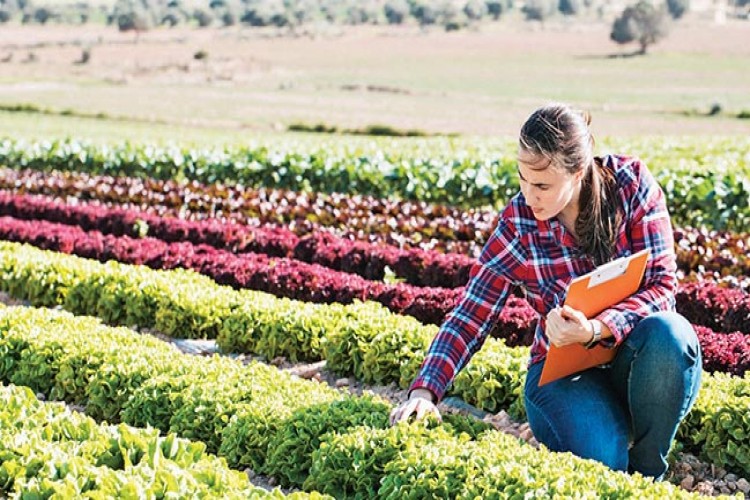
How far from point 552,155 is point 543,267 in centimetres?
62

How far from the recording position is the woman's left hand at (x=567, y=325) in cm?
419

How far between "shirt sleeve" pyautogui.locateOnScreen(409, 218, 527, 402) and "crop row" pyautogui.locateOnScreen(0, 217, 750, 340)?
2.49 meters

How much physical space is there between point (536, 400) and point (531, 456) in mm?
537

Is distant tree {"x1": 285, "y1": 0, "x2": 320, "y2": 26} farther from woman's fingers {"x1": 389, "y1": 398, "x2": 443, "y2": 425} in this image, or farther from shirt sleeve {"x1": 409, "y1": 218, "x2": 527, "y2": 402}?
woman's fingers {"x1": 389, "y1": 398, "x2": 443, "y2": 425}

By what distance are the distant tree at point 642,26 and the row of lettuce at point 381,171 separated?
5747 centimetres

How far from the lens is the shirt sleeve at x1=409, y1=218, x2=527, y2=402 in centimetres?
460

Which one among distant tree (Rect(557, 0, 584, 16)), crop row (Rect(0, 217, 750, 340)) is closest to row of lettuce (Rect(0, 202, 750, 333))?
crop row (Rect(0, 217, 750, 340))

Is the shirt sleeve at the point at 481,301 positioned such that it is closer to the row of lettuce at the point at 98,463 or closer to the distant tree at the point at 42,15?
the row of lettuce at the point at 98,463

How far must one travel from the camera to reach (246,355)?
7.98m

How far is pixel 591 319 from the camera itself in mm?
4375

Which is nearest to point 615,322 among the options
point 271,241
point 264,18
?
point 271,241

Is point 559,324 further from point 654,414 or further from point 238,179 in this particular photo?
point 238,179

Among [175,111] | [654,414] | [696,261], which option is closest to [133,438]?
[654,414]

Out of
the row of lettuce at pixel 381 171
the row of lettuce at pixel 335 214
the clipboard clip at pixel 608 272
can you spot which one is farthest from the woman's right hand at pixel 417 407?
the row of lettuce at pixel 381 171
